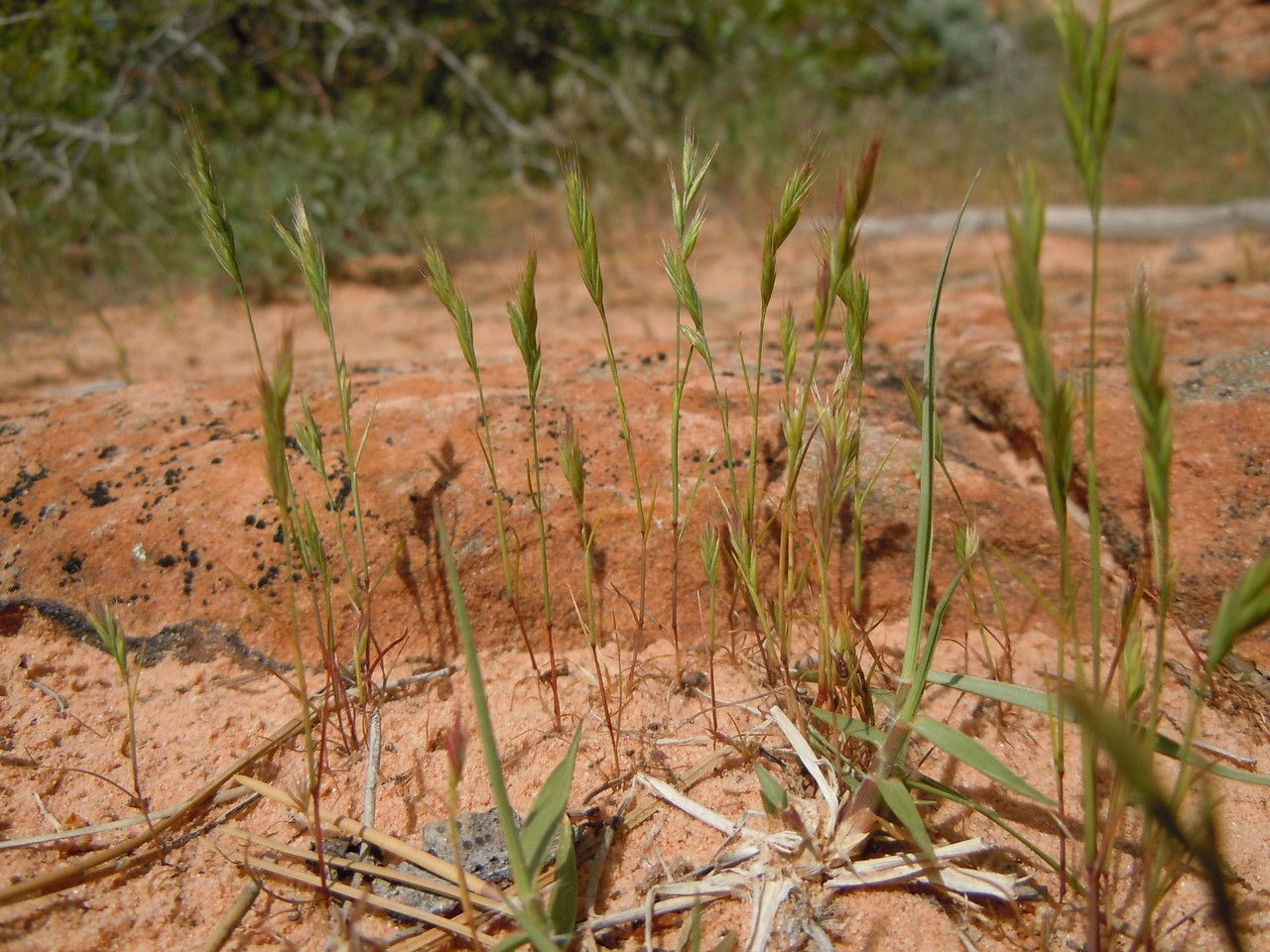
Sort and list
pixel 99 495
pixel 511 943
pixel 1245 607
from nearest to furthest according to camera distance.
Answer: pixel 1245 607 → pixel 511 943 → pixel 99 495

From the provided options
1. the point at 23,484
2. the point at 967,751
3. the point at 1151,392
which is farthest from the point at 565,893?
the point at 23,484

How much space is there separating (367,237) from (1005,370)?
3.02 m

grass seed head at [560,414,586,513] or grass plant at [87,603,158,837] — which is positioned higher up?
grass seed head at [560,414,586,513]

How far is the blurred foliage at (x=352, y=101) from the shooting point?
365 cm

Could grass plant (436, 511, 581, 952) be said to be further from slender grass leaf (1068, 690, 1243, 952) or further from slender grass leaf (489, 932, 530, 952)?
Result: slender grass leaf (1068, 690, 1243, 952)

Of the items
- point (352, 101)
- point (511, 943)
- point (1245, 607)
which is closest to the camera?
point (1245, 607)

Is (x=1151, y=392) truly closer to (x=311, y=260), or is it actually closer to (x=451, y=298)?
(x=451, y=298)

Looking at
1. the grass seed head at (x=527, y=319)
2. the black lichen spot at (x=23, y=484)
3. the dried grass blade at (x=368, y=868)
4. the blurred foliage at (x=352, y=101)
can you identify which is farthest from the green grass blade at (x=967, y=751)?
the blurred foliage at (x=352, y=101)

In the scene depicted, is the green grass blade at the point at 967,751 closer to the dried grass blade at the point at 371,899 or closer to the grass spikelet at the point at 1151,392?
the grass spikelet at the point at 1151,392

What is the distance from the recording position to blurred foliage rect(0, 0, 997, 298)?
12.0ft

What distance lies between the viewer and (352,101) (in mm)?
4312

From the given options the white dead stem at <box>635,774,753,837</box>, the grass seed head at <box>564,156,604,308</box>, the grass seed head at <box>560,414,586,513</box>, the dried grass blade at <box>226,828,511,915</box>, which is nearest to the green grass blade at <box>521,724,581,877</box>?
the dried grass blade at <box>226,828,511,915</box>

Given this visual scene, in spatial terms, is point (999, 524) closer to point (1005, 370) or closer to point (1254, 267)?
point (1005, 370)

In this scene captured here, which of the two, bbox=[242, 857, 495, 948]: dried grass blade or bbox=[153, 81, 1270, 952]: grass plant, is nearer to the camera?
bbox=[153, 81, 1270, 952]: grass plant
